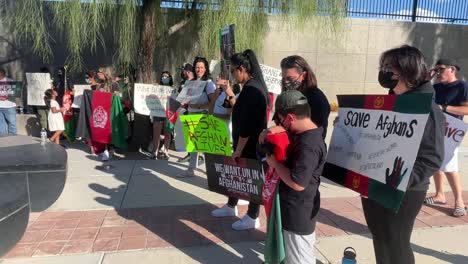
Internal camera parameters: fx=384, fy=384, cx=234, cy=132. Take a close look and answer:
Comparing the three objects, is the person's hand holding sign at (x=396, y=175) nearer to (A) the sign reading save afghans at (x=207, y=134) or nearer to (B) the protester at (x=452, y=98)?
(A) the sign reading save afghans at (x=207, y=134)

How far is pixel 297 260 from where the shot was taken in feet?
8.51

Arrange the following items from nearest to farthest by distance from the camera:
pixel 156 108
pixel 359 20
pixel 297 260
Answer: pixel 297 260, pixel 156 108, pixel 359 20

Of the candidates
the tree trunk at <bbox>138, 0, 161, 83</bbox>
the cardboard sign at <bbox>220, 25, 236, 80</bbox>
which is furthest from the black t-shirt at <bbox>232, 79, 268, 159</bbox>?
the tree trunk at <bbox>138, 0, 161, 83</bbox>

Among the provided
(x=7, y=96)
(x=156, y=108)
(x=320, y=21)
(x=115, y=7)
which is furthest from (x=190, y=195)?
(x=7, y=96)

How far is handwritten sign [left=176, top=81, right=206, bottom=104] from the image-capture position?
19.4 ft

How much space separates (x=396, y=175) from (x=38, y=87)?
27.0ft

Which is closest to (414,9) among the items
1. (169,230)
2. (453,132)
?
(453,132)

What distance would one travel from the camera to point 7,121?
802cm

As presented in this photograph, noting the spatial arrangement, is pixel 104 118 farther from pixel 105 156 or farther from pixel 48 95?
pixel 48 95

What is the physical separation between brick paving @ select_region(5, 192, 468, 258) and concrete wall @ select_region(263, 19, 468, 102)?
279 inches

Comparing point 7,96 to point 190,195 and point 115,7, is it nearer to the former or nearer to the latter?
point 115,7

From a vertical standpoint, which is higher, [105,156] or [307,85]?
[307,85]

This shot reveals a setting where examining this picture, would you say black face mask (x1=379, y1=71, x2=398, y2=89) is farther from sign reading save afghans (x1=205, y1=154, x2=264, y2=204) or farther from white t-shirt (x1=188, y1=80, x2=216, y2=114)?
white t-shirt (x1=188, y1=80, x2=216, y2=114)

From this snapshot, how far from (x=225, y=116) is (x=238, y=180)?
4.48ft
